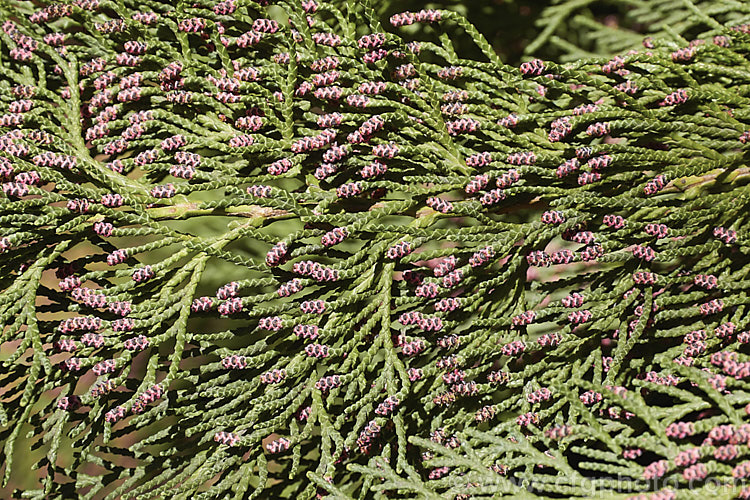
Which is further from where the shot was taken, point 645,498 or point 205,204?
point 205,204

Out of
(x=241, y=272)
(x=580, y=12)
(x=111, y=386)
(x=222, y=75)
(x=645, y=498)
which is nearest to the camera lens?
(x=645, y=498)

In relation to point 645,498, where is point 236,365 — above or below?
above

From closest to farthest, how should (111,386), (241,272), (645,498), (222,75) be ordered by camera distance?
(645,498), (111,386), (222,75), (241,272)

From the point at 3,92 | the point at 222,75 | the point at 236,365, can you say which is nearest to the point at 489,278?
the point at 236,365

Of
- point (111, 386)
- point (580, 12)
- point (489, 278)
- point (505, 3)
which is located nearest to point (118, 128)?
point (111, 386)

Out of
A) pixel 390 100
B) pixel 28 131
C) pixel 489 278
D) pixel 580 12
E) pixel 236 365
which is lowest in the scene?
pixel 236 365

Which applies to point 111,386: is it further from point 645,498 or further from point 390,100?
point 645,498
